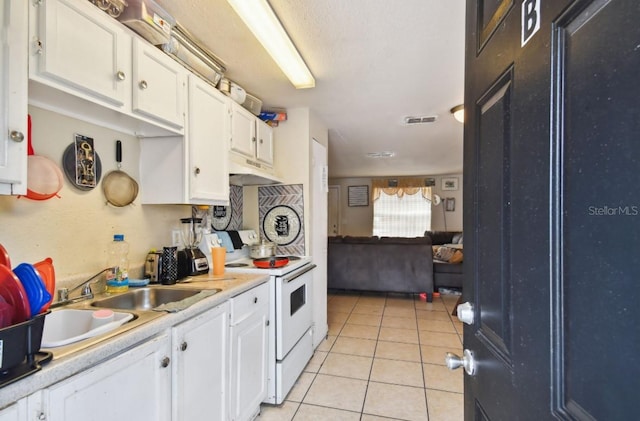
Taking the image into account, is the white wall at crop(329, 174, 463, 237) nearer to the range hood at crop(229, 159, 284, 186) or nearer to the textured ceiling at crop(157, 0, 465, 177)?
the textured ceiling at crop(157, 0, 465, 177)

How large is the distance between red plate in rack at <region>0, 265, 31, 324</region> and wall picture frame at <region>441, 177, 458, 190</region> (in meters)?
8.06

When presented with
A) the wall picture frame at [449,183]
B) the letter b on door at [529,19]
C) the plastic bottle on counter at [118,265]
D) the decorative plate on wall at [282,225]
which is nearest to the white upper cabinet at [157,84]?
the plastic bottle on counter at [118,265]

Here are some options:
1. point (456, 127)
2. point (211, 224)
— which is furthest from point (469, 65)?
point (456, 127)

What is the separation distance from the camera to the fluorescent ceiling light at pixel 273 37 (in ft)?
4.58

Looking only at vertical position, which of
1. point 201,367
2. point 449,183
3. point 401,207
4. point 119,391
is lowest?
point 201,367

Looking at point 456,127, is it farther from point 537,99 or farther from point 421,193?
point 421,193

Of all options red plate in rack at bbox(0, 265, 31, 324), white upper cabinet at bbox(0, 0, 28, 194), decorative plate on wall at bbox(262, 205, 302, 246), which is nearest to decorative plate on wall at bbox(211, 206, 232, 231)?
decorative plate on wall at bbox(262, 205, 302, 246)

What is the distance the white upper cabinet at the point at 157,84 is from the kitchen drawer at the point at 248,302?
0.99 meters

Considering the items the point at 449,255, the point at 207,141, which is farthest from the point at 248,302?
the point at 449,255

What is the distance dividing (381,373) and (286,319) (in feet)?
3.02

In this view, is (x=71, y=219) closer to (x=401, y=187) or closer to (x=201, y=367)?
(x=201, y=367)

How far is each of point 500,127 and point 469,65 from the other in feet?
1.04

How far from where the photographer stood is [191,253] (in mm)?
2029

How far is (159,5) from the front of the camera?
1493 mm
